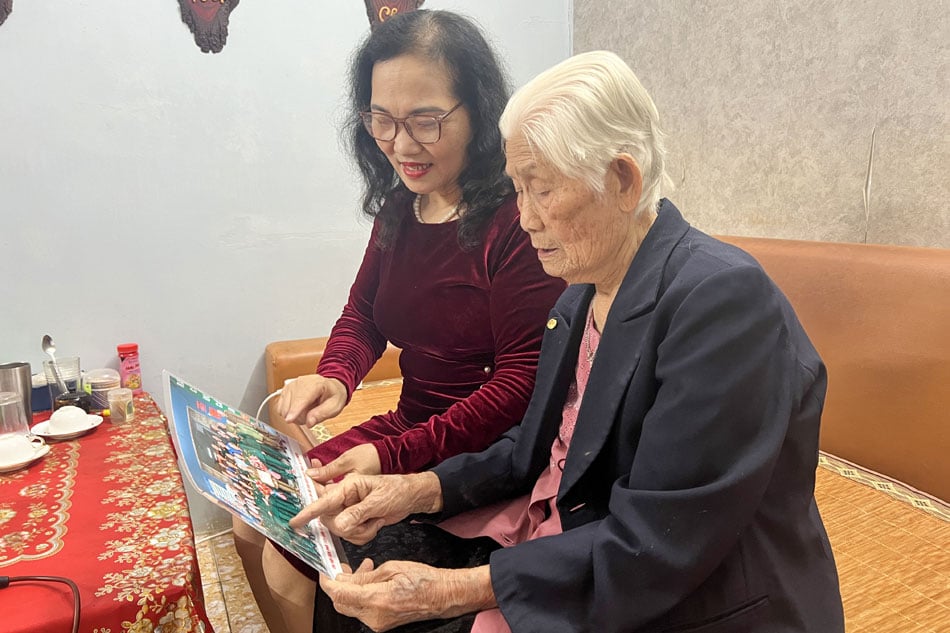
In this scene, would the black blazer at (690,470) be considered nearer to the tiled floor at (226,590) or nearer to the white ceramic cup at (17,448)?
the white ceramic cup at (17,448)

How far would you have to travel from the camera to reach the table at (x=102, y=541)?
3.07ft

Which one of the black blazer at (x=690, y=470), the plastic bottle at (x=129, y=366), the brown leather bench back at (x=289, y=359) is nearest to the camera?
the black blazer at (x=690, y=470)

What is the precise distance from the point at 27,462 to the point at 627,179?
4.40ft

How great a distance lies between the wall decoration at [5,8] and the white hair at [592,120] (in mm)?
1897

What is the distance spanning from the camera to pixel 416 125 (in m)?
1.24

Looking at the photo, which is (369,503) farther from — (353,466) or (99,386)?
(99,386)

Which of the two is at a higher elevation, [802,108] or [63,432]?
[802,108]

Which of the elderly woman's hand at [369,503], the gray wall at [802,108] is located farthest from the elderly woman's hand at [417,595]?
the gray wall at [802,108]

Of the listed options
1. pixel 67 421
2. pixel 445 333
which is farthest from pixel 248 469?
pixel 67 421

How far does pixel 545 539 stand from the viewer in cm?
88

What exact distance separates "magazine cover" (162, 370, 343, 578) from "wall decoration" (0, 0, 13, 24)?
1.55m

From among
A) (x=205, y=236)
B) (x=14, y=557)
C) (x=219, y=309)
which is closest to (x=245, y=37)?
(x=205, y=236)

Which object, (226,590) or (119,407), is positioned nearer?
(119,407)

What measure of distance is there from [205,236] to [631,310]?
1896 mm
